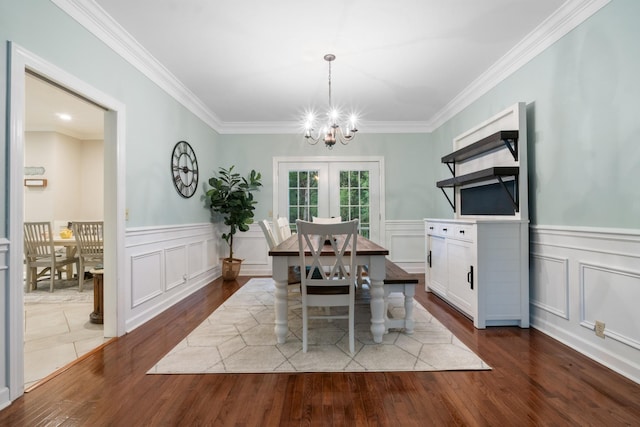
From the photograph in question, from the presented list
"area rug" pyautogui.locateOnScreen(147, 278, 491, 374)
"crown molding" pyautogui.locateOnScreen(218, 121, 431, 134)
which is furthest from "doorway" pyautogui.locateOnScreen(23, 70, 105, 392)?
"crown molding" pyautogui.locateOnScreen(218, 121, 431, 134)

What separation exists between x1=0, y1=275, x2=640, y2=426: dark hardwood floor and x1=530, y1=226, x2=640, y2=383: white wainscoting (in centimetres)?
17

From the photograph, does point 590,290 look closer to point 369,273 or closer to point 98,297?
point 369,273

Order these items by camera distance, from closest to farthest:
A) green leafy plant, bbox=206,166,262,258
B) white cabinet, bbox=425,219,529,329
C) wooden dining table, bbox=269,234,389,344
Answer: wooden dining table, bbox=269,234,389,344, white cabinet, bbox=425,219,529,329, green leafy plant, bbox=206,166,262,258

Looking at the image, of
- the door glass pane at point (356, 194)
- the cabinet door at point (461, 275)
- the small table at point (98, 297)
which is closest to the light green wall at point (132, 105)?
the small table at point (98, 297)

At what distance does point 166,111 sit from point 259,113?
1610mm

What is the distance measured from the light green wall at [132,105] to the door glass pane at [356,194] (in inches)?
94.6

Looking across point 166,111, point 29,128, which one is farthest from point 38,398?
point 29,128

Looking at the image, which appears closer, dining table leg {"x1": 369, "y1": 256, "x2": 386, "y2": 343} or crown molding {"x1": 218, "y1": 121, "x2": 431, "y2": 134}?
dining table leg {"x1": 369, "y1": 256, "x2": 386, "y2": 343}

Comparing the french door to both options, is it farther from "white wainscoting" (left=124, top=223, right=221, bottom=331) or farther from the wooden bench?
the wooden bench

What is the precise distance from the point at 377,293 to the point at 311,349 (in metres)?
0.67

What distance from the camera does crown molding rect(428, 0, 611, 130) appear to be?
92.2 inches

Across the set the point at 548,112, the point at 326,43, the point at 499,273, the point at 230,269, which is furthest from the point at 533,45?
the point at 230,269

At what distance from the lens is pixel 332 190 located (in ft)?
18.2

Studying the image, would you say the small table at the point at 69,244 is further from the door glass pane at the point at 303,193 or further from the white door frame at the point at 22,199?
the door glass pane at the point at 303,193
